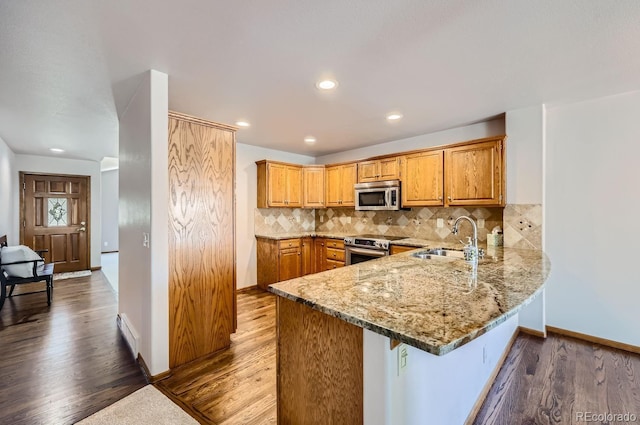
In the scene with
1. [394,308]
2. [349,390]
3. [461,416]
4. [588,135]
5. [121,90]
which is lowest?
[461,416]

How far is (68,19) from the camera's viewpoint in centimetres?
158

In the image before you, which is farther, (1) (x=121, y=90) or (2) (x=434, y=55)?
(1) (x=121, y=90)

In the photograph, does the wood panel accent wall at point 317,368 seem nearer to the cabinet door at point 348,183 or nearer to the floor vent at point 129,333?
the floor vent at point 129,333

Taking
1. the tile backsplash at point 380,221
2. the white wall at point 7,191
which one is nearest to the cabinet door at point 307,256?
the tile backsplash at point 380,221

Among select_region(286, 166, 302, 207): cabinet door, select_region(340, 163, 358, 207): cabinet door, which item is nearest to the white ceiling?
select_region(340, 163, 358, 207): cabinet door

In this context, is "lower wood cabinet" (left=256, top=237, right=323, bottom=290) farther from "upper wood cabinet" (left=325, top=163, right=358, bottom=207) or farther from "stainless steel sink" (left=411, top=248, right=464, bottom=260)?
"stainless steel sink" (left=411, top=248, right=464, bottom=260)

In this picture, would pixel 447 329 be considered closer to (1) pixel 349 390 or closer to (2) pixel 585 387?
(1) pixel 349 390

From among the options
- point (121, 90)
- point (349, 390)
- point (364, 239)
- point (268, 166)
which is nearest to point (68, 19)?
point (121, 90)

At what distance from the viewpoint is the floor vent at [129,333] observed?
2.50 m

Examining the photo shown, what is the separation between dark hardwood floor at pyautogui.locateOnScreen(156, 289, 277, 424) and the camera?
5.97 ft

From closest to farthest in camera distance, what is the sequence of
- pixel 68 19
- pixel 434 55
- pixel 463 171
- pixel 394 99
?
1. pixel 68 19
2. pixel 434 55
3. pixel 394 99
4. pixel 463 171

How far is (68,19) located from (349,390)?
7.87 feet

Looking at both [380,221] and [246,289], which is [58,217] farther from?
[380,221]

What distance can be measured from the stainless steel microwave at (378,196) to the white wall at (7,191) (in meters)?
5.27
